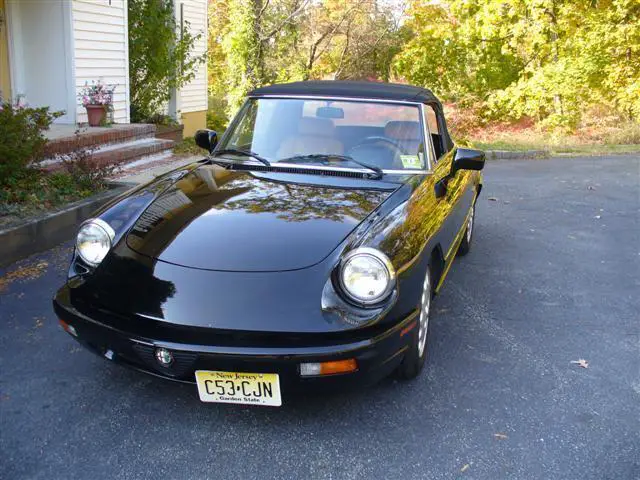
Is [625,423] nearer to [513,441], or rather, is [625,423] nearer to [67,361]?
[513,441]

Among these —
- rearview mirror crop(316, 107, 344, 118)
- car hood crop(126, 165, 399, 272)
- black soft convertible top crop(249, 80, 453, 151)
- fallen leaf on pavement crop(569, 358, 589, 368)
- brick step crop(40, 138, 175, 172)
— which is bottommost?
fallen leaf on pavement crop(569, 358, 589, 368)

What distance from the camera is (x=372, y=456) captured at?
262 centimetres

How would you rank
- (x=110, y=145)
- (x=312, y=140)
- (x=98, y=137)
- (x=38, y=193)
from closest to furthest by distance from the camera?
(x=312, y=140), (x=38, y=193), (x=98, y=137), (x=110, y=145)

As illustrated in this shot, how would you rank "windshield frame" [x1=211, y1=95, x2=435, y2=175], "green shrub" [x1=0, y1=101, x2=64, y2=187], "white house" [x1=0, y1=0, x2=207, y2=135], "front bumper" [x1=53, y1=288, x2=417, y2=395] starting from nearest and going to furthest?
"front bumper" [x1=53, y1=288, x2=417, y2=395] → "windshield frame" [x1=211, y1=95, x2=435, y2=175] → "green shrub" [x1=0, y1=101, x2=64, y2=187] → "white house" [x1=0, y1=0, x2=207, y2=135]

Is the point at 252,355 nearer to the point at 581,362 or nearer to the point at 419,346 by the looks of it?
the point at 419,346

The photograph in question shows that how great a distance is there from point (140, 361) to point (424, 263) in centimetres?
143

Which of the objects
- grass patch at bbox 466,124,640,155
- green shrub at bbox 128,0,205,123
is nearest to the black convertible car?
green shrub at bbox 128,0,205,123

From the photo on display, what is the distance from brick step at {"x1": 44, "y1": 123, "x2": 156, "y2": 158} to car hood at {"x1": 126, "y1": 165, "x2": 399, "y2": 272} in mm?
4146

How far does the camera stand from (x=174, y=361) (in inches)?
102

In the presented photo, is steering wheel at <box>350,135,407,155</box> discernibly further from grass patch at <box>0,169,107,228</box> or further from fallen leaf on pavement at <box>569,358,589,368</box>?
grass patch at <box>0,169,107,228</box>

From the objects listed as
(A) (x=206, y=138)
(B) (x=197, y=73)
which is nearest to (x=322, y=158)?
(A) (x=206, y=138)

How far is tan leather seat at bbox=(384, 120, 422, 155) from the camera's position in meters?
4.03

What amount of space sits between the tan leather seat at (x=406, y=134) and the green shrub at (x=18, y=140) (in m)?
3.49

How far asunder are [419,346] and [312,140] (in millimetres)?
1539
